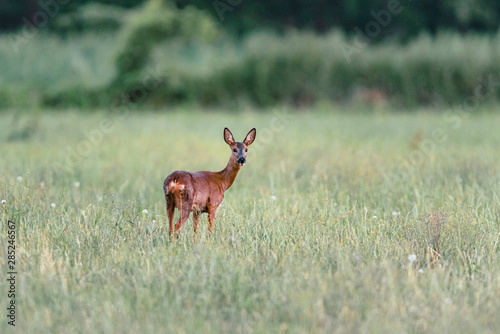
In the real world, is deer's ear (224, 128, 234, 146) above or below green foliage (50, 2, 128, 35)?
below

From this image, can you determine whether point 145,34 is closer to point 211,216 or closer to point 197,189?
point 211,216

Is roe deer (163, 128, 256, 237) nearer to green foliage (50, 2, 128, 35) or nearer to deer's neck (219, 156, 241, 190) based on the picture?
deer's neck (219, 156, 241, 190)

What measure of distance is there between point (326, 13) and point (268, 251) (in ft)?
73.3

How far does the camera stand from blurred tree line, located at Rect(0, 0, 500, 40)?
23.4 m

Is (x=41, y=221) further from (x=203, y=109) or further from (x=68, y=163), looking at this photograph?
(x=203, y=109)

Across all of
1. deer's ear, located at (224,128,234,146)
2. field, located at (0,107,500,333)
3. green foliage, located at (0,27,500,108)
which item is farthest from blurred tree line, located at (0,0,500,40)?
deer's ear, located at (224,128,234,146)

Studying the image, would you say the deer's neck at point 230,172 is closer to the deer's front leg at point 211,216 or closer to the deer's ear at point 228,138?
the deer's ear at point 228,138

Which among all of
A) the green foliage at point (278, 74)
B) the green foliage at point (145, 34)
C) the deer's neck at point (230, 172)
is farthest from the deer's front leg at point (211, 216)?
the green foliage at point (145, 34)

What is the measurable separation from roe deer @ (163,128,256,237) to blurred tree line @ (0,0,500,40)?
A: 19652mm

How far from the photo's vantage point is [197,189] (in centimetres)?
425

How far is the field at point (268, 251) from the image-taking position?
3.35 meters

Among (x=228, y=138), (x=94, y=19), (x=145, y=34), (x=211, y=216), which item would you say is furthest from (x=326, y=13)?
(x=211, y=216)

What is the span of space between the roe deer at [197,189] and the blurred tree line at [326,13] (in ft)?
64.5

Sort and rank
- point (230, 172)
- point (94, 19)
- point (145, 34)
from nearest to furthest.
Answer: point (230, 172) → point (145, 34) → point (94, 19)
